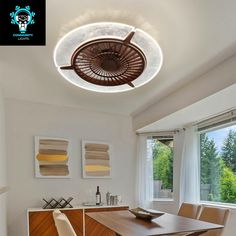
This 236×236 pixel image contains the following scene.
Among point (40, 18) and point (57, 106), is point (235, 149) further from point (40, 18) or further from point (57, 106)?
point (40, 18)

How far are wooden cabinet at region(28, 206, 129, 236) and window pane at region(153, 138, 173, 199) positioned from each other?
0.96 m

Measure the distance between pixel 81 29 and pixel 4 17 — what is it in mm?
551

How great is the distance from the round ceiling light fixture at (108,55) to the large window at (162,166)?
2662 mm

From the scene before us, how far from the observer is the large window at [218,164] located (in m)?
4.04

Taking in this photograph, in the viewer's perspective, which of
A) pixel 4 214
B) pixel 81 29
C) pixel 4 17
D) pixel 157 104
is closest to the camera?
pixel 4 17

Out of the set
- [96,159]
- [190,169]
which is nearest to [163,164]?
[190,169]

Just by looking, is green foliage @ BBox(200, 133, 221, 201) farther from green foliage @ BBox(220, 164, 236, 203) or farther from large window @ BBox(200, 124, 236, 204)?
green foliage @ BBox(220, 164, 236, 203)

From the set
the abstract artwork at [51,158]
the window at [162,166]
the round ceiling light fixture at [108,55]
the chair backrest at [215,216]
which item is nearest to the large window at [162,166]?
the window at [162,166]

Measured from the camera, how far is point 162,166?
5227mm

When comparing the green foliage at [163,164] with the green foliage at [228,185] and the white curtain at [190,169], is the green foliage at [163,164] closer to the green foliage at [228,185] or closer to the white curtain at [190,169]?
the white curtain at [190,169]

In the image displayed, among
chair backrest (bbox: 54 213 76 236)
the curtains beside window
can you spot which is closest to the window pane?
the curtains beside window

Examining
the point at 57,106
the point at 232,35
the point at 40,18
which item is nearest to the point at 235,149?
the point at 232,35

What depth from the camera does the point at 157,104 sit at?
4.34 metres

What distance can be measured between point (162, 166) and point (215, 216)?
2.25m
